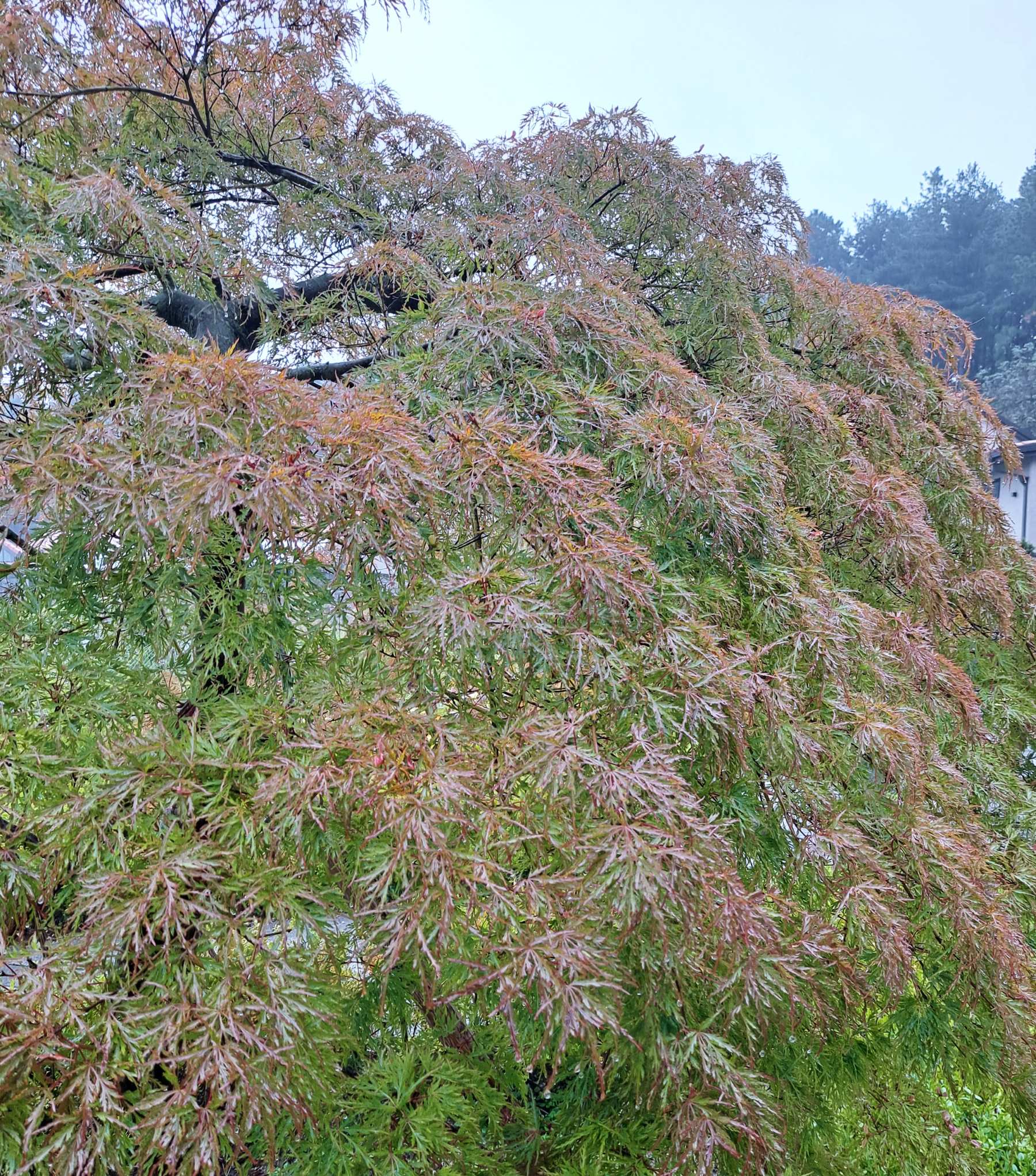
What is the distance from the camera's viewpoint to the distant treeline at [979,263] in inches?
693

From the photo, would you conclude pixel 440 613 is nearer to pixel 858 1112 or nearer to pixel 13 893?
pixel 13 893

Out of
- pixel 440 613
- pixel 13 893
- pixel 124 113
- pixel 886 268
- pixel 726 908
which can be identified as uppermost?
pixel 886 268

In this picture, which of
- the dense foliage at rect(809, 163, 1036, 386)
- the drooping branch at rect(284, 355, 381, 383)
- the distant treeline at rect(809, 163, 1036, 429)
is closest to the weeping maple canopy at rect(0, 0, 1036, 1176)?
the drooping branch at rect(284, 355, 381, 383)

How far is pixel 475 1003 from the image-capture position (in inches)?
50.8

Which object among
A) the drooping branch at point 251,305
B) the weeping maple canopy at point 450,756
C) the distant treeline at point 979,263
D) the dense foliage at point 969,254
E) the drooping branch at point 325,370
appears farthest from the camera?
the dense foliage at point 969,254

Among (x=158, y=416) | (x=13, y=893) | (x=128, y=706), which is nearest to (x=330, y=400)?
(x=158, y=416)

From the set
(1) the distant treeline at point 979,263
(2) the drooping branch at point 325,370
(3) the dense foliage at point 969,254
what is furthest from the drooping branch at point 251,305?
(3) the dense foliage at point 969,254

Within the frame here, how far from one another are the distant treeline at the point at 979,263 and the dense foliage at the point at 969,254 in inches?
0.9

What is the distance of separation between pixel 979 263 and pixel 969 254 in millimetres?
346

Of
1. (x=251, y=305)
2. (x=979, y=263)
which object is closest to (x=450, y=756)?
(x=251, y=305)

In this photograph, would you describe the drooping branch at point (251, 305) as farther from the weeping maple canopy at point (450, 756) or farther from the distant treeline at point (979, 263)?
the distant treeline at point (979, 263)

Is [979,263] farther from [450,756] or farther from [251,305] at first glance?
[450,756]

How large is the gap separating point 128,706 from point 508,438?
71cm

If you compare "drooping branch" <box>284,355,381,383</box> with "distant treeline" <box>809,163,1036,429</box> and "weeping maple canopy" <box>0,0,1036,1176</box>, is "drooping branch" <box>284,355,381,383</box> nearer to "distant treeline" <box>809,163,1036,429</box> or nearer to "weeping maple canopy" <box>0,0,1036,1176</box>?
"weeping maple canopy" <box>0,0,1036,1176</box>
